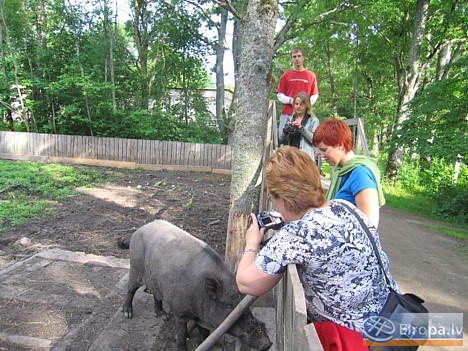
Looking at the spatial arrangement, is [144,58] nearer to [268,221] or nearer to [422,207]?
[422,207]

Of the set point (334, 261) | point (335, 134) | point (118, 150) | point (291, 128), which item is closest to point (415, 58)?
point (291, 128)

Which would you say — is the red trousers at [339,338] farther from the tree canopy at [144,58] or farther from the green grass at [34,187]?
the tree canopy at [144,58]

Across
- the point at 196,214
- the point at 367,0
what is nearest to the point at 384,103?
the point at 367,0

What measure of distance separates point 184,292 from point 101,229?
4290 millimetres

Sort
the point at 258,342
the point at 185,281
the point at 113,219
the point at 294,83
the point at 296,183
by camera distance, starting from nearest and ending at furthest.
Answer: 1. the point at 296,183
2. the point at 258,342
3. the point at 185,281
4. the point at 294,83
5. the point at 113,219

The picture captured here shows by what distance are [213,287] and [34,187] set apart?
29.2ft

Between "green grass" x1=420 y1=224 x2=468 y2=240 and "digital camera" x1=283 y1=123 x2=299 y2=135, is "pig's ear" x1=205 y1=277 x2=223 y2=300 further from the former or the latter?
"green grass" x1=420 y1=224 x2=468 y2=240

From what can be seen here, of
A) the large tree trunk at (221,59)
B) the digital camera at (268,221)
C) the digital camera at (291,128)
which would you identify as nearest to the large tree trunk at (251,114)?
the digital camera at (291,128)

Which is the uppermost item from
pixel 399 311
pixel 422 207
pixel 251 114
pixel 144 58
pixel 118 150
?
pixel 144 58

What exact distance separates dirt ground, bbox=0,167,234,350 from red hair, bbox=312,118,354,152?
2.68 m

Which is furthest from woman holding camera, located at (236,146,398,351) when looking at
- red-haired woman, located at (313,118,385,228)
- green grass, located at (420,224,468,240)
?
green grass, located at (420,224,468,240)

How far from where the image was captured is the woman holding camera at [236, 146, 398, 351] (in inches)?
62.9

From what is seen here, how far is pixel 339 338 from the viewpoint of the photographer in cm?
169

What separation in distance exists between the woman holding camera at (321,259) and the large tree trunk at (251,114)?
8.18ft
